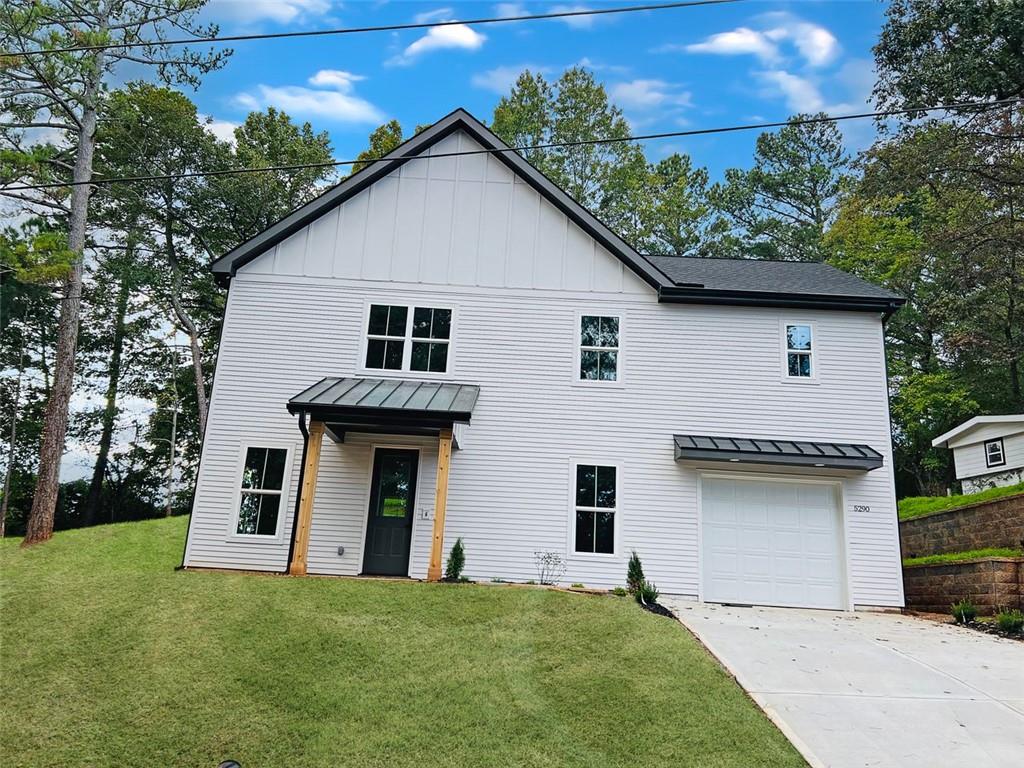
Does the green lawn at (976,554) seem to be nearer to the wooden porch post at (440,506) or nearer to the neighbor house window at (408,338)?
the wooden porch post at (440,506)

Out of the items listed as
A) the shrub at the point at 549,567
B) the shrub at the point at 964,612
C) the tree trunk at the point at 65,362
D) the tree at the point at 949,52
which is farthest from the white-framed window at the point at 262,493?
the tree at the point at 949,52

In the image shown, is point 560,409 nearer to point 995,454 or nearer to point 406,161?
point 406,161

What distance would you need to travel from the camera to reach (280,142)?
24703 millimetres

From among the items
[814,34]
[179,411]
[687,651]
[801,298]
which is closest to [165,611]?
[687,651]

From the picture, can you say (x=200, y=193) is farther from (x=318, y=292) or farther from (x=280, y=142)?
(x=318, y=292)

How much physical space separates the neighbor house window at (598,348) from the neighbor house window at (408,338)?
8.25 ft

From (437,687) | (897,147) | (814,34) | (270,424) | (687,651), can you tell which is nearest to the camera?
(437,687)

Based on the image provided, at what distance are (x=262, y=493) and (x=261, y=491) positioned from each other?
42mm

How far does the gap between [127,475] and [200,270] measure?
27.7ft

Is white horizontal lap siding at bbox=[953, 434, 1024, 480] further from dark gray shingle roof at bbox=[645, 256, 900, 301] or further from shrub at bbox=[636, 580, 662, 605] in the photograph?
shrub at bbox=[636, 580, 662, 605]

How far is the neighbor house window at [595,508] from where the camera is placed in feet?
34.4

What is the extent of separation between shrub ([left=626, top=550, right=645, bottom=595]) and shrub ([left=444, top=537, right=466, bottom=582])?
274 cm

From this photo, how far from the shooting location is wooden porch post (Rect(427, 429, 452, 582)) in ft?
29.9

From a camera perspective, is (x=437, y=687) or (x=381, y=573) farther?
(x=381, y=573)
